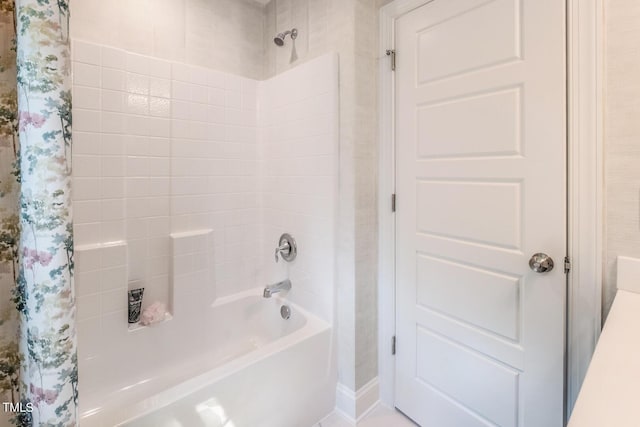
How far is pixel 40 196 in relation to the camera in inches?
31.2

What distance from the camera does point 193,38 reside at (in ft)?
6.35

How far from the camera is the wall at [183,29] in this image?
5.31 feet

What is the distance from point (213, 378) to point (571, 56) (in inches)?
70.5

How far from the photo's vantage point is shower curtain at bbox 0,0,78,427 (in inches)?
30.8

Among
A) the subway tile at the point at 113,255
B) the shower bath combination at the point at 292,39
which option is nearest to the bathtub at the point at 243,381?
the subway tile at the point at 113,255

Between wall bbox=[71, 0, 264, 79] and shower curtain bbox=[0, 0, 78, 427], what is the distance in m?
0.88

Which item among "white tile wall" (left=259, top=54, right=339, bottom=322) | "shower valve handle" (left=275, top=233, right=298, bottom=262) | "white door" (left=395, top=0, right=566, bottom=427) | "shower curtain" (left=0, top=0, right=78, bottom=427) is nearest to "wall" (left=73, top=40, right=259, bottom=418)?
"white tile wall" (left=259, top=54, right=339, bottom=322)

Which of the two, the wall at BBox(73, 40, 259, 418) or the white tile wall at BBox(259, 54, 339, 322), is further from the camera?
the white tile wall at BBox(259, 54, 339, 322)

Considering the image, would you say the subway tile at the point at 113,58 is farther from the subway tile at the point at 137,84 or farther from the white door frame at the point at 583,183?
the white door frame at the point at 583,183

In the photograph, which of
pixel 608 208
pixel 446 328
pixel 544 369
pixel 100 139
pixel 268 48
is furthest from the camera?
pixel 268 48

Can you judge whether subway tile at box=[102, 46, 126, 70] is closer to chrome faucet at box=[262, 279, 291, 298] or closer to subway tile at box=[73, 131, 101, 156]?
subway tile at box=[73, 131, 101, 156]

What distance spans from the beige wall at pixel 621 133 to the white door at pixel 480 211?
0.12m

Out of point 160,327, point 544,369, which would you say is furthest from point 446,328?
point 160,327

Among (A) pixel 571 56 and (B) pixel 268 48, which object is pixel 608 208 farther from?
(B) pixel 268 48
